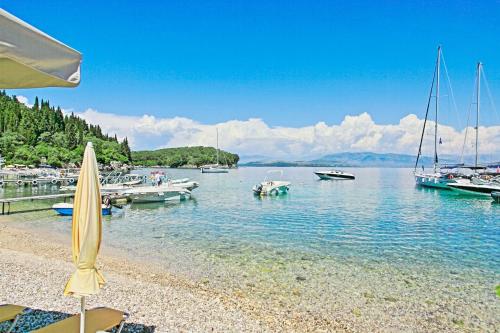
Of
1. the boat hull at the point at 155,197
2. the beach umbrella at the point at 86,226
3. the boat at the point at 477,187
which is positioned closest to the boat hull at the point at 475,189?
the boat at the point at 477,187

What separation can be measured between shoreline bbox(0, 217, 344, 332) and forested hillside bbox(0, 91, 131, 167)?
93.0 m

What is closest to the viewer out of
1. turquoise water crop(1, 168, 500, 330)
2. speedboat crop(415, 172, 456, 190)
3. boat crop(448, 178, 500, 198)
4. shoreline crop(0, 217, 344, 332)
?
shoreline crop(0, 217, 344, 332)

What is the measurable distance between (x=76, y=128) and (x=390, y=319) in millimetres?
136663

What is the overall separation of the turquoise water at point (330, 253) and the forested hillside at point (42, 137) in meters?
79.8

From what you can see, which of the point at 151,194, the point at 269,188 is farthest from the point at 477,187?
the point at 151,194

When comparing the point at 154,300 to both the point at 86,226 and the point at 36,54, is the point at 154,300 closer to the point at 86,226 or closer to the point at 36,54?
the point at 86,226

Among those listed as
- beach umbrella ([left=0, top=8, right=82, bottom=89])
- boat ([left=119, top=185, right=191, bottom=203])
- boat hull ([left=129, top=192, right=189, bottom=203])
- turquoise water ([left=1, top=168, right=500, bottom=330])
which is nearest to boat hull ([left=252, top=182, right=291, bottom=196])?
boat hull ([left=129, top=192, right=189, bottom=203])

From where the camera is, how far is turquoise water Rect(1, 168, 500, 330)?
8.98m

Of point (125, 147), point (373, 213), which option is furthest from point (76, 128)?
point (373, 213)

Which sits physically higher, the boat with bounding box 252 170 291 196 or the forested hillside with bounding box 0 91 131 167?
the forested hillside with bounding box 0 91 131 167

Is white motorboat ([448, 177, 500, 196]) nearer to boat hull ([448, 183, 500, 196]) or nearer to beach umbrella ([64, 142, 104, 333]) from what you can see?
boat hull ([448, 183, 500, 196])

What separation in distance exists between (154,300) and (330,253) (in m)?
8.25

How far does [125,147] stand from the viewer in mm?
170250

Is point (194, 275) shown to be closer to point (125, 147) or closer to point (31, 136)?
point (31, 136)
